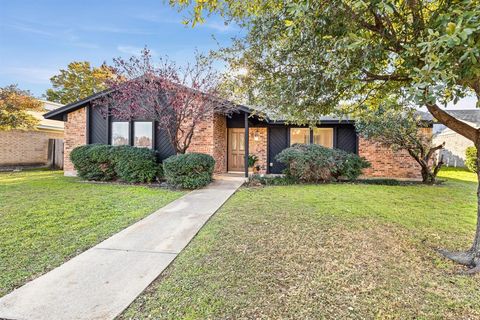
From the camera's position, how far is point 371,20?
3.94 m

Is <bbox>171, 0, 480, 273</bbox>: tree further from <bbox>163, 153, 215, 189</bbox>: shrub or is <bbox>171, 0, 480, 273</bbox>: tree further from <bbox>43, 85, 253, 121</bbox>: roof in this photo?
<bbox>43, 85, 253, 121</bbox>: roof

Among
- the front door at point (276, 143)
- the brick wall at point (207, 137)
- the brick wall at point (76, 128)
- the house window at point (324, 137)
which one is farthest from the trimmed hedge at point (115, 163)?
the house window at point (324, 137)

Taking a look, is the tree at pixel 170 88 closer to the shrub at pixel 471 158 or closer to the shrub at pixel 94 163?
the shrub at pixel 94 163

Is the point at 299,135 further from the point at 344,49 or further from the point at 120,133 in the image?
the point at 344,49

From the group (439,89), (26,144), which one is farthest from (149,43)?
(26,144)

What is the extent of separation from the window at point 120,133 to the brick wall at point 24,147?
836 centimetres

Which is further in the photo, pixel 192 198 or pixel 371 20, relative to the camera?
pixel 192 198

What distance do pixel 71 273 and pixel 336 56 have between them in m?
4.34

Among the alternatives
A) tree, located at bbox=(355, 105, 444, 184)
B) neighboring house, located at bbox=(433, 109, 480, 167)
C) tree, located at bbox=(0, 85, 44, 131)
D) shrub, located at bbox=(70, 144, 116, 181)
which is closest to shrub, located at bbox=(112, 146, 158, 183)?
shrub, located at bbox=(70, 144, 116, 181)

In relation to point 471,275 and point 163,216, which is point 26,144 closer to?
point 163,216

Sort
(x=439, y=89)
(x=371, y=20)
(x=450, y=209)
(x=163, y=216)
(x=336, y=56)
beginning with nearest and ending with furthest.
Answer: (x=439, y=89)
(x=336, y=56)
(x=371, y=20)
(x=163, y=216)
(x=450, y=209)

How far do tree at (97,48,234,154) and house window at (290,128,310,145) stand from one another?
16.3 feet

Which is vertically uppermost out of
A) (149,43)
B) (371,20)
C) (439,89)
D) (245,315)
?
(149,43)

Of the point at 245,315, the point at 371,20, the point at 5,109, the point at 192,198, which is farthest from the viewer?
the point at 5,109
